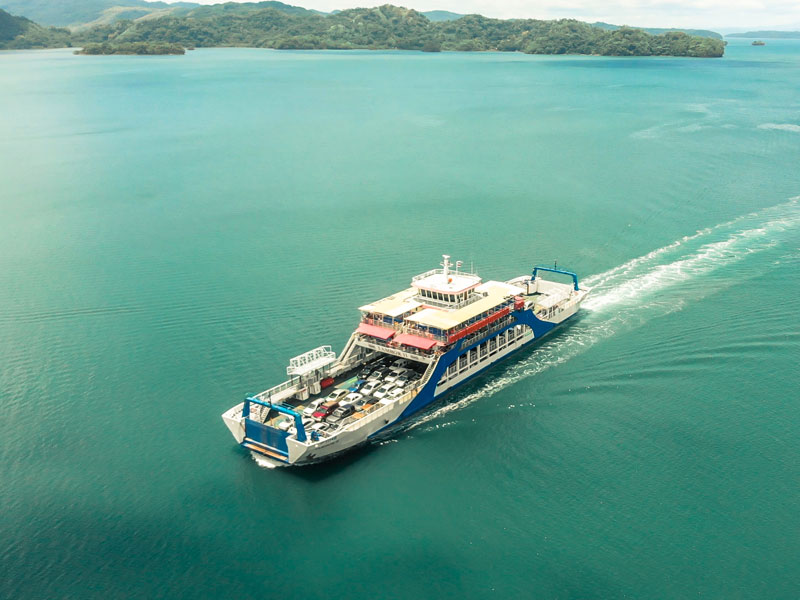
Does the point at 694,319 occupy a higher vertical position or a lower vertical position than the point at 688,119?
lower

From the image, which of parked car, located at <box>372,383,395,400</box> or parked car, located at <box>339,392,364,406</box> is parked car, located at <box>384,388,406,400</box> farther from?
parked car, located at <box>339,392,364,406</box>

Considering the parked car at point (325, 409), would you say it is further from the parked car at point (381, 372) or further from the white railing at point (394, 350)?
the white railing at point (394, 350)

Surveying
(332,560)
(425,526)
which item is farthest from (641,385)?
(332,560)

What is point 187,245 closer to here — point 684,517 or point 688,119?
point 684,517

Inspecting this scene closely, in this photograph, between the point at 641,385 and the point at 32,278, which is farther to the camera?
the point at 32,278

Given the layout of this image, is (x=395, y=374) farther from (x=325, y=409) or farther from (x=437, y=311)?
(x=325, y=409)

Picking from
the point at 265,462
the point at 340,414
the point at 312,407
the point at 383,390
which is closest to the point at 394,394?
the point at 383,390

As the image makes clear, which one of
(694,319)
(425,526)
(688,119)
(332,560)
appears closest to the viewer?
(332,560)

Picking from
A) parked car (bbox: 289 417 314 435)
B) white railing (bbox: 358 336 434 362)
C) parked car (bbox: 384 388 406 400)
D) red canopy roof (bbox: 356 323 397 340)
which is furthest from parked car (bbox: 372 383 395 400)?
parked car (bbox: 289 417 314 435)
